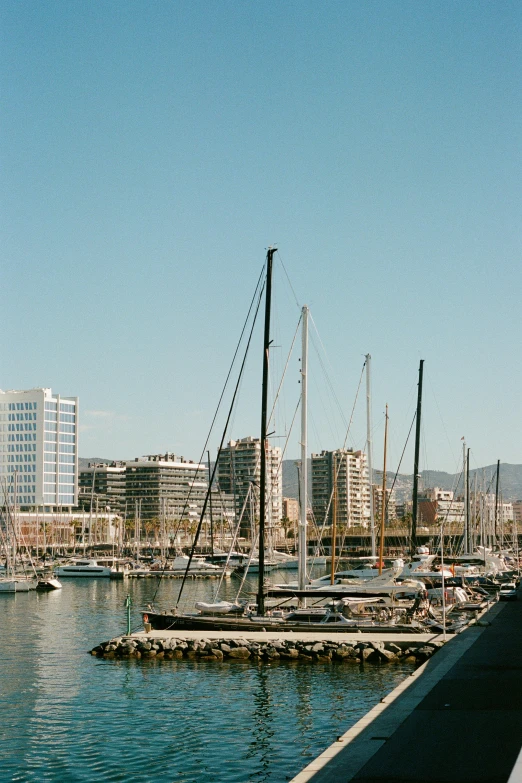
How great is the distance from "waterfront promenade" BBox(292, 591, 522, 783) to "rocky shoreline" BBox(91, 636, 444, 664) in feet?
25.0

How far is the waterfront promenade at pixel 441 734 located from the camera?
15.6 meters

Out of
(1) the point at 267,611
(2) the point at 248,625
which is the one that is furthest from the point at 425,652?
(1) the point at 267,611

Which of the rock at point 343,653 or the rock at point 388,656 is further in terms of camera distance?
the rock at point 343,653

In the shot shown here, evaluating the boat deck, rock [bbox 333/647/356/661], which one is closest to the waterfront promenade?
rock [bbox 333/647/356/661]

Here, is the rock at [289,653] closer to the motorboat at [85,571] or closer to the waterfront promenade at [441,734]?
the waterfront promenade at [441,734]

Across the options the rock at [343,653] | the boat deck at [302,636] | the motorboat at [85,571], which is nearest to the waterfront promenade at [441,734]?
the rock at [343,653]

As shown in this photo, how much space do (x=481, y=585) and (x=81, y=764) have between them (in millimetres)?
46993

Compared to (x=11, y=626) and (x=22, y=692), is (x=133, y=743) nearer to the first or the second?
(x=22, y=692)

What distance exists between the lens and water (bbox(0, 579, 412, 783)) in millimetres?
22484

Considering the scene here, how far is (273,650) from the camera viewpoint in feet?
123

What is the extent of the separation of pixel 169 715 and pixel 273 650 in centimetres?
992

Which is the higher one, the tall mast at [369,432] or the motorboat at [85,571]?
the tall mast at [369,432]

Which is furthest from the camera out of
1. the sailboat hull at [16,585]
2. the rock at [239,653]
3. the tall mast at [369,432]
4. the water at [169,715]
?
the sailboat hull at [16,585]

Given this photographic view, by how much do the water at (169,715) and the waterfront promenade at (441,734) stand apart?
2860 mm
